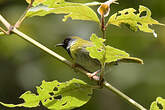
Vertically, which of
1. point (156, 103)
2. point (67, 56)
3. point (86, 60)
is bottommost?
point (67, 56)

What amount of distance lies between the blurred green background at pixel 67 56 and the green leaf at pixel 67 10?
3953mm

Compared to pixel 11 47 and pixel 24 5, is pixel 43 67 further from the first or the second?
pixel 24 5

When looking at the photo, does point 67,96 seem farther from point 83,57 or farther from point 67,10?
point 83,57

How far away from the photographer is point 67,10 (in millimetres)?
1855

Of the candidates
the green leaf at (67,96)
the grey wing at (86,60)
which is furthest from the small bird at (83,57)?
the green leaf at (67,96)

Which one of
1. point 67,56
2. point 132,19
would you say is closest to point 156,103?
point 132,19

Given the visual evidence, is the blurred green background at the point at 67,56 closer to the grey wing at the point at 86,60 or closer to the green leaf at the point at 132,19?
the grey wing at the point at 86,60

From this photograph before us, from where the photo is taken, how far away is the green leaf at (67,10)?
1.79m

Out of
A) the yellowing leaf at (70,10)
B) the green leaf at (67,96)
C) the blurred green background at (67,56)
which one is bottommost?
the blurred green background at (67,56)

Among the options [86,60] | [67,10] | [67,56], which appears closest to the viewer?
[67,10]

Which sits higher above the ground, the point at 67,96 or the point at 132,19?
the point at 132,19

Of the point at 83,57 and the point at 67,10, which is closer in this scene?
the point at 67,10

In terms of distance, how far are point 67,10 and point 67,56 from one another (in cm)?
404

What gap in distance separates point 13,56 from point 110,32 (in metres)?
1.78
